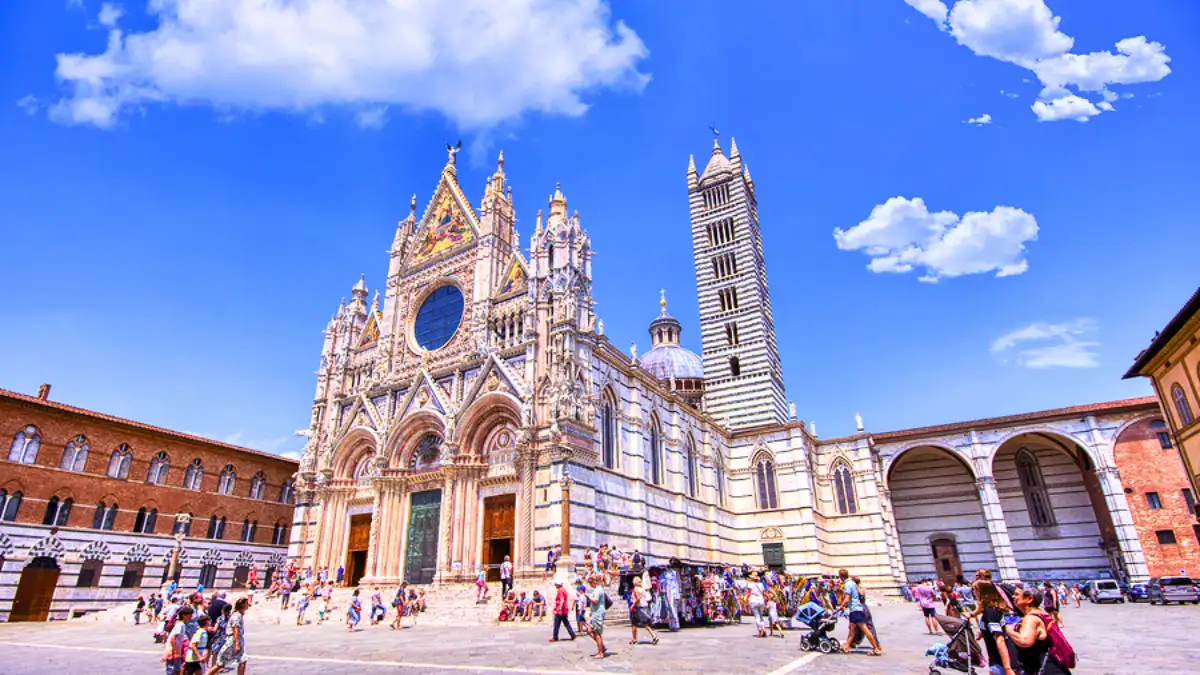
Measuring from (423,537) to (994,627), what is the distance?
23592 mm

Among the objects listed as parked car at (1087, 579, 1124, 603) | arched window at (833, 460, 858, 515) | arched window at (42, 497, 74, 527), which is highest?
arched window at (833, 460, 858, 515)

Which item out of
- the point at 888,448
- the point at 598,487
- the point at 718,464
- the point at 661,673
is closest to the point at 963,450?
the point at 888,448

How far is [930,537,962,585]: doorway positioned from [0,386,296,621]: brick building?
3851cm

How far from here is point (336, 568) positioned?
28.3 metres

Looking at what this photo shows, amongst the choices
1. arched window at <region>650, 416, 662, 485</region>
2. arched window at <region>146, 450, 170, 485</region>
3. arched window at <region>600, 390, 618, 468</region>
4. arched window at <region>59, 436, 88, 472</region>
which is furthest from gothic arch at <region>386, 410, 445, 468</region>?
arched window at <region>59, 436, 88, 472</region>

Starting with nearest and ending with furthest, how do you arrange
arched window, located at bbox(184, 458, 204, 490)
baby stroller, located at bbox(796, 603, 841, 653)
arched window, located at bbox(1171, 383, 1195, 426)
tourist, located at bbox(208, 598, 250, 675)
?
tourist, located at bbox(208, 598, 250, 675) → baby stroller, located at bbox(796, 603, 841, 653) → arched window, located at bbox(1171, 383, 1195, 426) → arched window, located at bbox(184, 458, 204, 490)

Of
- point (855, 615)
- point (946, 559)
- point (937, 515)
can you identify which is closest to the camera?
point (855, 615)

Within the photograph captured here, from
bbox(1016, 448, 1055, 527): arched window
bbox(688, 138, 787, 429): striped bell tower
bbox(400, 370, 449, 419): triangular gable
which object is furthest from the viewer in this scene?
bbox(688, 138, 787, 429): striped bell tower

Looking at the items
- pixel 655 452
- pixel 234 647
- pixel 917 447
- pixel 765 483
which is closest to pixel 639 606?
pixel 234 647

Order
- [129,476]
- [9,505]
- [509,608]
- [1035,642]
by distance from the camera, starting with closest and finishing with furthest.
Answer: [1035,642] < [509,608] < [9,505] < [129,476]

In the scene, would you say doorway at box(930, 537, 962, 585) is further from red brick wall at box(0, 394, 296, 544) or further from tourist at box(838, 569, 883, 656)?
red brick wall at box(0, 394, 296, 544)

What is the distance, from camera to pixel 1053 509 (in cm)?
3825

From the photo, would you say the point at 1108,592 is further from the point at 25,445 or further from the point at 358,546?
the point at 25,445

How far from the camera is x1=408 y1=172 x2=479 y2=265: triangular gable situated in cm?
3247
